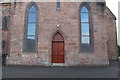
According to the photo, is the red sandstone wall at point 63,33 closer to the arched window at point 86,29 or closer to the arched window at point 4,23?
the arched window at point 86,29

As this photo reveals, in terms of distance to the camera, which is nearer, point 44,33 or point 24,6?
point 44,33

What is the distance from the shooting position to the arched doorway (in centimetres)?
959

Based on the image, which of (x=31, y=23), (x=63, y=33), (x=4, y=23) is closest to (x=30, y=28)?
(x=31, y=23)

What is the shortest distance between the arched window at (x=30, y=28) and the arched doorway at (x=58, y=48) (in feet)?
7.07

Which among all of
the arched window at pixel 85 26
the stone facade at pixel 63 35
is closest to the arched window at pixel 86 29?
the arched window at pixel 85 26

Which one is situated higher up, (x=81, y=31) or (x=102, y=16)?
(x=102, y=16)

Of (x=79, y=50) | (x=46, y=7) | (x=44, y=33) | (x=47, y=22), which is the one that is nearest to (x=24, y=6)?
(x=46, y=7)

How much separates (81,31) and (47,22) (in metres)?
4.05

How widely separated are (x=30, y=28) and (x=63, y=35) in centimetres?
399

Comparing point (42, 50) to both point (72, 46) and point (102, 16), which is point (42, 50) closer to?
point (72, 46)

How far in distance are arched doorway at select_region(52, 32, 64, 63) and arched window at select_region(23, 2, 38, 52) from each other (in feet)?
7.07

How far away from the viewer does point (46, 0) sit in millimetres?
10539

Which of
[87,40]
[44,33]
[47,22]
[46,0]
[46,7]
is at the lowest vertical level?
[87,40]

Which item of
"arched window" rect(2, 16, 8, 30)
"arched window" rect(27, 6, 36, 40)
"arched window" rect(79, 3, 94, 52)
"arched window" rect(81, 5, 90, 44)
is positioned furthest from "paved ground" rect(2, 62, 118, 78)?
"arched window" rect(2, 16, 8, 30)
